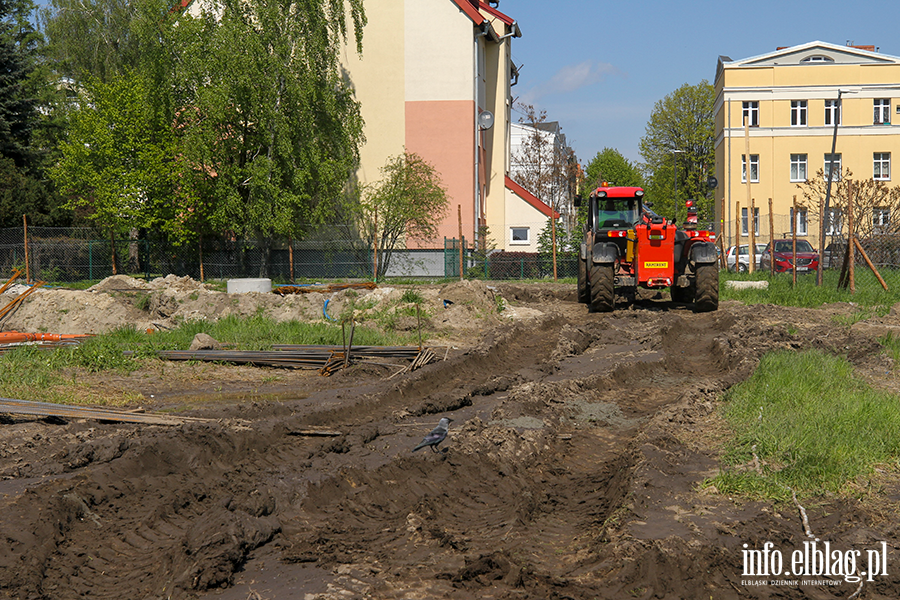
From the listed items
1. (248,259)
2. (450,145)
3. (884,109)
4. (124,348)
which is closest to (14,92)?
(248,259)

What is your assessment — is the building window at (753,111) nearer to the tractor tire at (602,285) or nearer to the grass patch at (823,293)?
the grass patch at (823,293)

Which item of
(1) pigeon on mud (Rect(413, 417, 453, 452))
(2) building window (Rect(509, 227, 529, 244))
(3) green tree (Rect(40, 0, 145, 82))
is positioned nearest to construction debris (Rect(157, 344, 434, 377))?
(1) pigeon on mud (Rect(413, 417, 453, 452))

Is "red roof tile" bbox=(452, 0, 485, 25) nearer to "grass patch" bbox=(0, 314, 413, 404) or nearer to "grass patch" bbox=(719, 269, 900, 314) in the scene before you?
"grass patch" bbox=(719, 269, 900, 314)

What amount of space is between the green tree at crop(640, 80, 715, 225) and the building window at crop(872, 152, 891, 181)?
10637 millimetres

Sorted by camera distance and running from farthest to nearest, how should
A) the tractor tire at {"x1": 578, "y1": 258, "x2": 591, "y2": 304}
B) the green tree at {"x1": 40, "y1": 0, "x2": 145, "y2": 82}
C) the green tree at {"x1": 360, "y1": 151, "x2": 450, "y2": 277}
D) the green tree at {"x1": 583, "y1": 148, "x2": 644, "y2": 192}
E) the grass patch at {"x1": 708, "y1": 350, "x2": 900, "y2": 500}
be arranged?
the green tree at {"x1": 583, "y1": 148, "x2": 644, "y2": 192}
the green tree at {"x1": 40, "y1": 0, "x2": 145, "y2": 82}
the green tree at {"x1": 360, "y1": 151, "x2": 450, "y2": 277}
the tractor tire at {"x1": 578, "y1": 258, "x2": 591, "y2": 304}
the grass patch at {"x1": 708, "y1": 350, "x2": 900, "y2": 500}

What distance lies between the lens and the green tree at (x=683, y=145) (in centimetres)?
5647

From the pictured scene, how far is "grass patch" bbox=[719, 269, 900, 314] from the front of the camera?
57.2 ft

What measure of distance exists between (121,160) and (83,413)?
2249 cm

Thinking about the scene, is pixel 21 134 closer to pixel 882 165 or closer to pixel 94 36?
pixel 94 36

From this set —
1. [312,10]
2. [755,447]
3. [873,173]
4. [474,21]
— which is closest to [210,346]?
[755,447]

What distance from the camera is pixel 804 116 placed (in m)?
49.8

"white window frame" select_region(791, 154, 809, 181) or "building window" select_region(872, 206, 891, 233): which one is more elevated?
"white window frame" select_region(791, 154, 809, 181)

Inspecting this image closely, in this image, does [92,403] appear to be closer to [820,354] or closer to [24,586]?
[24,586]

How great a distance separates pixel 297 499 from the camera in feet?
19.1
